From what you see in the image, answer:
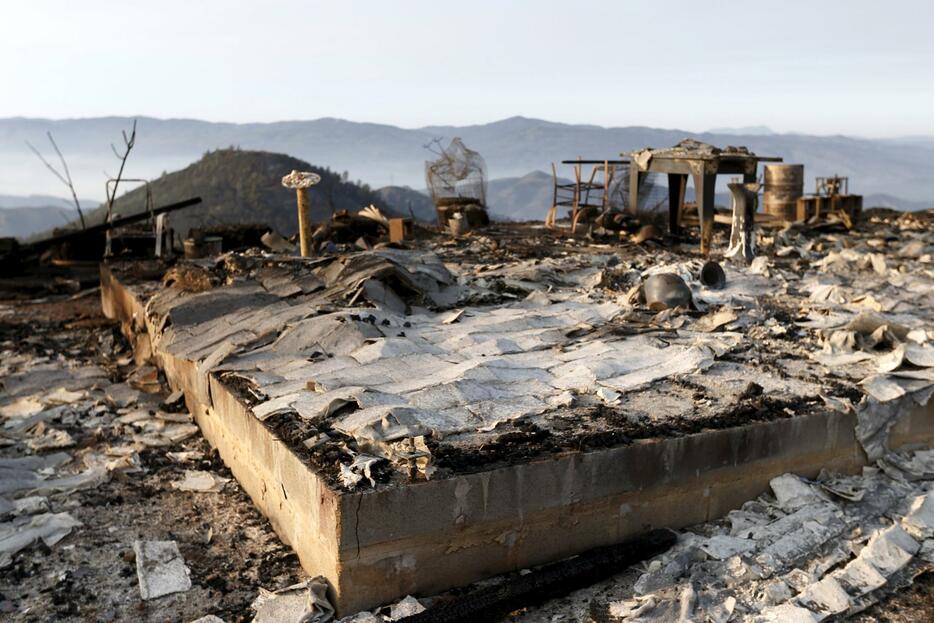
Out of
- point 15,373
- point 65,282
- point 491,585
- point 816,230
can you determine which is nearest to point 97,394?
point 15,373

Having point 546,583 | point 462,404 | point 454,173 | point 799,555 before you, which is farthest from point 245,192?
point 799,555

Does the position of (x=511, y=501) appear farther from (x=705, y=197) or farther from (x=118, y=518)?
(x=705, y=197)

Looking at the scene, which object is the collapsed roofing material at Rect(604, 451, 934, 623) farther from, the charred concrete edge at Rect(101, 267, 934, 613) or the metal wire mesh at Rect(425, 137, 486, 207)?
the metal wire mesh at Rect(425, 137, 486, 207)

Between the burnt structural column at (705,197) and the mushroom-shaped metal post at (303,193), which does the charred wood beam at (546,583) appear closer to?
the mushroom-shaped metal post at (303,193)

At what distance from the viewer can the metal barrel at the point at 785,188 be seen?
15.9 m

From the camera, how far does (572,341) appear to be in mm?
6281

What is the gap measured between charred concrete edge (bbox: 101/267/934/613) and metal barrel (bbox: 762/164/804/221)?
37.2 ft

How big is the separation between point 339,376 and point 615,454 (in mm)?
1955

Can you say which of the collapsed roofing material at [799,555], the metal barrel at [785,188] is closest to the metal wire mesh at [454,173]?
the metal barrel at [785,188]

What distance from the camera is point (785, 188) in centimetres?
1584

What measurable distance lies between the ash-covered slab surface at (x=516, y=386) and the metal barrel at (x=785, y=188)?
23.9ft

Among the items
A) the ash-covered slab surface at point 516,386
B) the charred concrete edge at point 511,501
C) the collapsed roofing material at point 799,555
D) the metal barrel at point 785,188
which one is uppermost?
the metal barrel at point 785,188

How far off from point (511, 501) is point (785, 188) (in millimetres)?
13686

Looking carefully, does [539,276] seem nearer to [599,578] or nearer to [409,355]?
[409,355]
